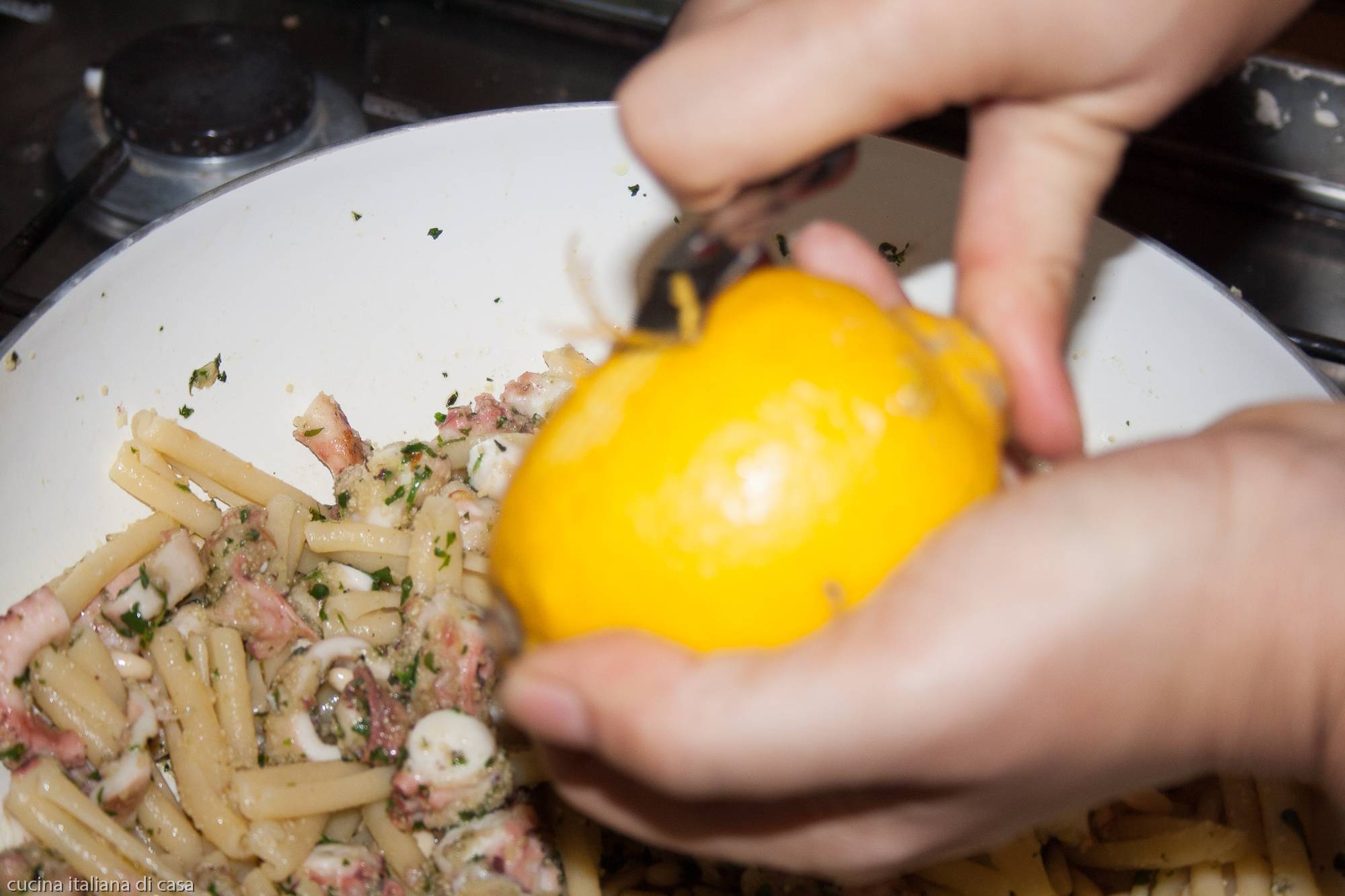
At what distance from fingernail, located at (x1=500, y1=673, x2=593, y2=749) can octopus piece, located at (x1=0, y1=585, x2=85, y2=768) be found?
103 cm

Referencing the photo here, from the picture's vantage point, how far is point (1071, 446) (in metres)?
1.39

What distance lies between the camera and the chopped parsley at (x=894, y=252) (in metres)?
2.20

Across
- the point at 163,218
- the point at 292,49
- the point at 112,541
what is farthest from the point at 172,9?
the point at 112,541

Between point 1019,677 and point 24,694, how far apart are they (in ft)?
5.03

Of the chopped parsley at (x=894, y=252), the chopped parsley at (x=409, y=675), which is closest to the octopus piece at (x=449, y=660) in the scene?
the chopped parsley at (x=409, y=675)

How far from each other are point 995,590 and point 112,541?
1555 millimetres

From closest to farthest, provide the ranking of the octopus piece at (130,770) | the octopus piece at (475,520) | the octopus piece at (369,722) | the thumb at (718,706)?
the thumb at (718,706) → the octopus piece at (130,770) → the octopus piece at (369,722) → the octopus piece at (475,520)

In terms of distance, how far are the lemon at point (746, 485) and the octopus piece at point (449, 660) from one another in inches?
29.2

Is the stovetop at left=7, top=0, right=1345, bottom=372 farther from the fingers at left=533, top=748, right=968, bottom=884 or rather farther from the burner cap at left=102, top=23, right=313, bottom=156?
the fingers at left=533, top=748, right=968, bottom=884

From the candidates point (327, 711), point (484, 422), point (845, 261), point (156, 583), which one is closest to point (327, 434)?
point (484, 422)

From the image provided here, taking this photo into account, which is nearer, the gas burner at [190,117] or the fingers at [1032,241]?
the fingers at [1032,241]

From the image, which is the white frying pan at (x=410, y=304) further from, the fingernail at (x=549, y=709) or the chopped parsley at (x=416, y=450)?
the fingernail at (x=549, y=709)

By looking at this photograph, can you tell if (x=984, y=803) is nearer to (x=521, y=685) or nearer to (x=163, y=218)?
(x=521, y=685)

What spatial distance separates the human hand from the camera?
36.3 inches
